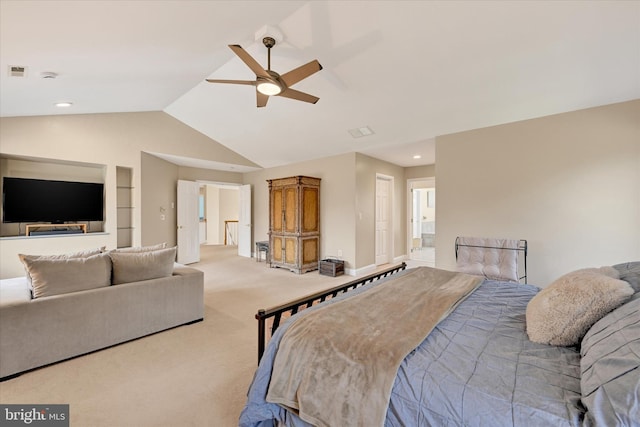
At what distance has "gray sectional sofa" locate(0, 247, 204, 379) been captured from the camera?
212 cm

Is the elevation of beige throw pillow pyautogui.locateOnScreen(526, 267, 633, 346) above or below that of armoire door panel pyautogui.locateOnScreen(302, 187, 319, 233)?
below

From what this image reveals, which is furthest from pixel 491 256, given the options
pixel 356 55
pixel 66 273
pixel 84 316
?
pixel 66 273

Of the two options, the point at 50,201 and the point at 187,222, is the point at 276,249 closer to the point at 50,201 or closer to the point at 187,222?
the point at 187,222

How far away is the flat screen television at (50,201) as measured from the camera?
4.17m

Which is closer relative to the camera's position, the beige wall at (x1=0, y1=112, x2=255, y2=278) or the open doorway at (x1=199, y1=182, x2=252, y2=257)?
the beige wall at (x1=0, y1=112, x2=255, y2=278)

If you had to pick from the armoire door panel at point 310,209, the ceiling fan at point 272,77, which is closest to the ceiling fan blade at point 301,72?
the ceiling fan at point 272,77

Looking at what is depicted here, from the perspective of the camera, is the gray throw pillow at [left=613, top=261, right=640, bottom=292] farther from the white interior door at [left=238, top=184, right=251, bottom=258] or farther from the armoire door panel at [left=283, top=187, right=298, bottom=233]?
the white interior door at [left=238, top=184, right=251, bottom=258]

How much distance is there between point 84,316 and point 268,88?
2.62 m

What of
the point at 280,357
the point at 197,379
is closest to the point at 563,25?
the point at 280,357

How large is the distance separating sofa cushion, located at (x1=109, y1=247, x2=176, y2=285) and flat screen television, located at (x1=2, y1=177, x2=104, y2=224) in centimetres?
283

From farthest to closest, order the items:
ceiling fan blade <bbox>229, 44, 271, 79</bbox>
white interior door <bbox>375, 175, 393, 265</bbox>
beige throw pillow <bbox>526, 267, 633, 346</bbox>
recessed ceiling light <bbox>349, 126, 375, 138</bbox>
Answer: white interior door <bbox>375, 175, 393, 265</bbox> < recessed ceiling light <bbox>349, 126, 375, 138</bbox> < ceiling fan blade <bbox>229, 44, 271, 79</bbox> < beige throw pillow <bbox>526, 267, 633, 346</bbox>

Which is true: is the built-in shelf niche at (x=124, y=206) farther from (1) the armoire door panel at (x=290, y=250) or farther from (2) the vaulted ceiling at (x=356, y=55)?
(1) the armoire door panel at (x=290, y=250)

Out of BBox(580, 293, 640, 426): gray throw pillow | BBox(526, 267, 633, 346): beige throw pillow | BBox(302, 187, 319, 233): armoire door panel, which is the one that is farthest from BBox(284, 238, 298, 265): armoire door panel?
BBox(580, 293, 640, 426): gray throw pillow

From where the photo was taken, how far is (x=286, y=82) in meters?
2.64
